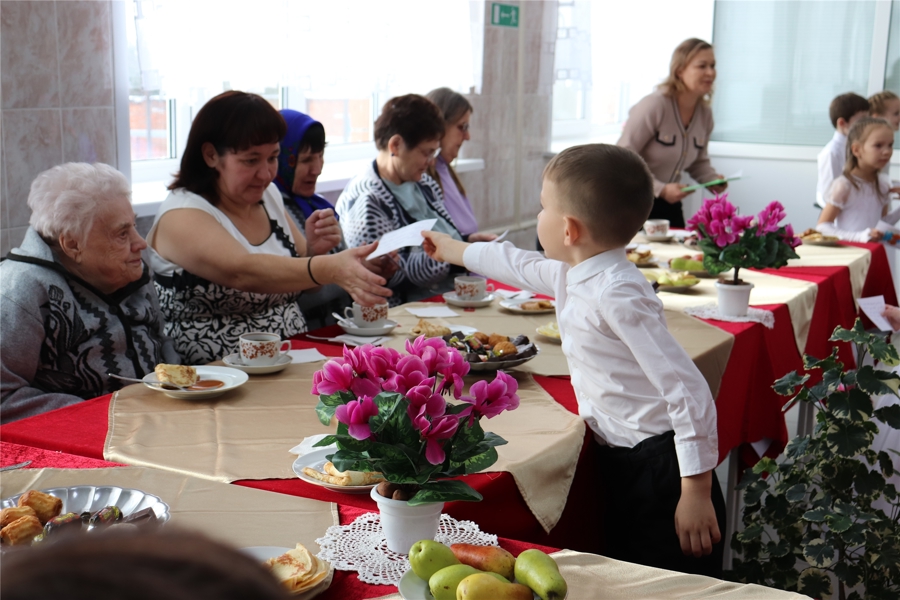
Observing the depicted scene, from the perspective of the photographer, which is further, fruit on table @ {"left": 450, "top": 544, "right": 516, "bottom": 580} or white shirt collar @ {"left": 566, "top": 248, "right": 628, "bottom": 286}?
white shirt collar @ {"left": 566, "top": 248, "right": 628, "bottom": 286}

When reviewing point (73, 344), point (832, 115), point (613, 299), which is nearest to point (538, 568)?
point (613, 299)

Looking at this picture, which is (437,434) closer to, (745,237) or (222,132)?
(222,132)

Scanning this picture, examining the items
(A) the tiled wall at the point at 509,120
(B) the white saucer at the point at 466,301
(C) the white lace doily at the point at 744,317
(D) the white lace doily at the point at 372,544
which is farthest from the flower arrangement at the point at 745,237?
(A) the tiled wall at the point at 509,120

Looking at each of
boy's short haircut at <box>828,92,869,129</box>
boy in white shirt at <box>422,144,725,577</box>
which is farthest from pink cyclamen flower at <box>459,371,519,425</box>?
A: boy's short haircut at <box>828,92,869,129</box>

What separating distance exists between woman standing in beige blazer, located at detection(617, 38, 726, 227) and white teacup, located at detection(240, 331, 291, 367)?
3.29 meters

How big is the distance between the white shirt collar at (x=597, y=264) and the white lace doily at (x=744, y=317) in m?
1.05

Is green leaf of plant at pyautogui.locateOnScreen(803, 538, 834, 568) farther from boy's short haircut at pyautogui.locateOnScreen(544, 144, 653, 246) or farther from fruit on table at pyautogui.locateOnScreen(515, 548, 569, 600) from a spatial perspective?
fruit on table at pyautogui.locateOnScreen(515, 548, 569, 600)

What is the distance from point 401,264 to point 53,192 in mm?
1476

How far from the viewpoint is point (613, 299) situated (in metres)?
1.69

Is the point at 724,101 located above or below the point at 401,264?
above

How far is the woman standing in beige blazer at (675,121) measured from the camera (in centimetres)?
506

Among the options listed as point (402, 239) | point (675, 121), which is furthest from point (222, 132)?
point (675, 121)

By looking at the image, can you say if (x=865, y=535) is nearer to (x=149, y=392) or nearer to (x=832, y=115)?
(x=149, y=392)

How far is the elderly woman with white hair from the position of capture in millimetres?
1993
